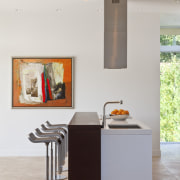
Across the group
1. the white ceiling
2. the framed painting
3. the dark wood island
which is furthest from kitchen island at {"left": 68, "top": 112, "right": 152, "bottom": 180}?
the white ceiling

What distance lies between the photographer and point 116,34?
502 centimetres

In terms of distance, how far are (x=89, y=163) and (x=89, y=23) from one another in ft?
12.9

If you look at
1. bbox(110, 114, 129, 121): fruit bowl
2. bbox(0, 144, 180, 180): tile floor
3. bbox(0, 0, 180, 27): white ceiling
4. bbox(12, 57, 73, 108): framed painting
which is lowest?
bbox(0, 144, 180, 180): tile floor

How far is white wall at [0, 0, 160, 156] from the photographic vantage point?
21.9ft

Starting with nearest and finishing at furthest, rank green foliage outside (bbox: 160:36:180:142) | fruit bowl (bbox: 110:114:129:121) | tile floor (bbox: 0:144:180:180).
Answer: fruit bowl (bbox: 110:114:129:121)
tile floor (bbox: 0:144:180:180)
green foliage outside (bbox: 160:36:180:142)

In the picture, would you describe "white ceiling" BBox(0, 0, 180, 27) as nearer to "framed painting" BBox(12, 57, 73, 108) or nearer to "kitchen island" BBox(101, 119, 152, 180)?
"framed painting" BBox(12, 57, 73, 108)

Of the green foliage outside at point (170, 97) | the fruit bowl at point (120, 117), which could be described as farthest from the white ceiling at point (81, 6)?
the fruit bowl at point (120, 117)

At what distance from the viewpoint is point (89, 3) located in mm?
6160

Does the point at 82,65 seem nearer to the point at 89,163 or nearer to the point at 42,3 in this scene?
the point at 42,3

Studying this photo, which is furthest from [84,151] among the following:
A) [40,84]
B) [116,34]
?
[40,84]

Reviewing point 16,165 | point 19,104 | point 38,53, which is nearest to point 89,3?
point 38,53

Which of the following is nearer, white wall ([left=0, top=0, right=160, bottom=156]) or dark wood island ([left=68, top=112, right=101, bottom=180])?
dark wood island ([left=68, top=112, right=101, bottom=180])

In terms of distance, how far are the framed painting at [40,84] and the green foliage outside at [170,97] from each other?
2.55 meters

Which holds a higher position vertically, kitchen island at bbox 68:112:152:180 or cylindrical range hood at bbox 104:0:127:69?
cylindrical range hood at bbox 104:0:127:69
